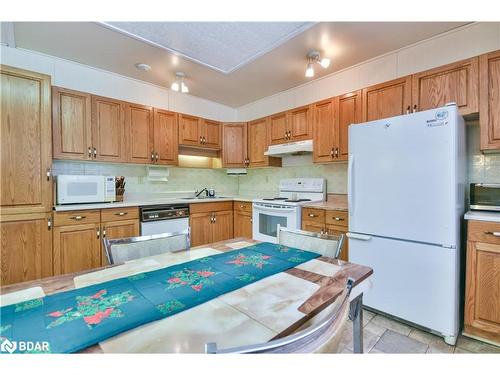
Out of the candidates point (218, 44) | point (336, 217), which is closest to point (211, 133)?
point (218, 44)

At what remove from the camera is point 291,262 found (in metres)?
1.11

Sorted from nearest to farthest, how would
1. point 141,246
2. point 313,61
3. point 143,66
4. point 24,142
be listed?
1. point 141,246
2. point 24,142
3. point 313,61
4. point 143,66

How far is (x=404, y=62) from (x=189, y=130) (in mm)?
2715

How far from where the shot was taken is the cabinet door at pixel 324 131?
9.07ft

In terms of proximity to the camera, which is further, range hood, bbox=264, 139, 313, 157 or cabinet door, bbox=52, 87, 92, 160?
A: range hood, bbox=264, 139, 313, 157

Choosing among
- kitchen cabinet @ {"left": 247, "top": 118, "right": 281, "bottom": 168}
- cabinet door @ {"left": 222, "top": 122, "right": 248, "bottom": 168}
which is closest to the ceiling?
kitchen cabinet @ {"left": 247, "top": 118, "right": 281, "bottom": 168}

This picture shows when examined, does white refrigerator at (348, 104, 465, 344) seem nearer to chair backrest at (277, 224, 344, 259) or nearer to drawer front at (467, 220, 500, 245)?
drawer front at (467, 220, 500, 245)

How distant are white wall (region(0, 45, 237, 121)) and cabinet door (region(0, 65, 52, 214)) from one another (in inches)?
18.5

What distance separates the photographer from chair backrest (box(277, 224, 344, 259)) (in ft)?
4.33

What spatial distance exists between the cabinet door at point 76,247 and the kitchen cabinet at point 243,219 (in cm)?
181

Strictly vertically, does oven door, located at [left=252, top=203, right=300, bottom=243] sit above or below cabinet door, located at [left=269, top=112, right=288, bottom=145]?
below

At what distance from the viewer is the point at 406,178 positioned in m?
1.83

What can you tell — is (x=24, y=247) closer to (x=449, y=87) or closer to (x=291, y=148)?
(x=291, y=148)
